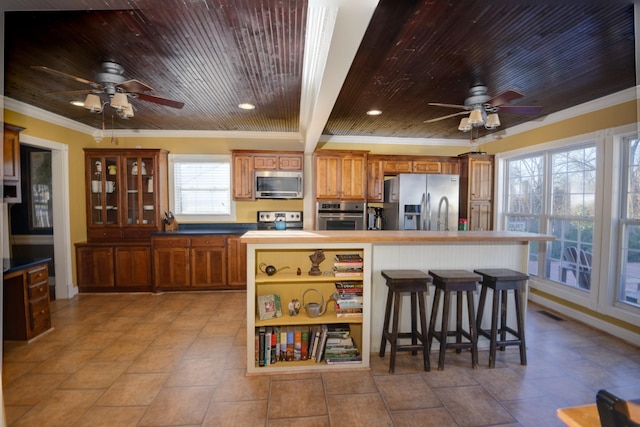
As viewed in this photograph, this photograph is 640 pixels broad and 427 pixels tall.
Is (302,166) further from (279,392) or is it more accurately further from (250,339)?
(279,392)

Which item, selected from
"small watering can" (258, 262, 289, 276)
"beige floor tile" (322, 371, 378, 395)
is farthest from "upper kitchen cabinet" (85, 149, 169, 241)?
"beige floor tile" (322, 371, 378, 395)

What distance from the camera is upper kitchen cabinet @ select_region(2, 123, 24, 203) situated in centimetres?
292

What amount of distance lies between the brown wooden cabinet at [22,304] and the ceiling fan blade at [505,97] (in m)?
4.64

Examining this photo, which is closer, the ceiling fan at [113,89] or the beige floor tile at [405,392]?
the beige floor tile at [405,392]

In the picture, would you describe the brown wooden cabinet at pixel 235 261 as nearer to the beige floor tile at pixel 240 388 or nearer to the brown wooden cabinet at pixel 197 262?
the brown wooden cabinet at pixel 197 262

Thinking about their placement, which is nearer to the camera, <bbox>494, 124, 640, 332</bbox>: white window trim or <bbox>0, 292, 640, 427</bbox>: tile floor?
<bbox>0, 292, 640, 427</bbox>: tile floor

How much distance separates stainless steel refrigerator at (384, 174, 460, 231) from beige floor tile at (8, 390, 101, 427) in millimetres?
3920

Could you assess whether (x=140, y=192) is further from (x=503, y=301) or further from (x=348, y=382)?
(x=503, y=301)

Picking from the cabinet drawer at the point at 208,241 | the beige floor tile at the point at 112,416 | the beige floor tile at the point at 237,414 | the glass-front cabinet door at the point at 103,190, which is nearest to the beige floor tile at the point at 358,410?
the beige floor tile at the point at 237,414

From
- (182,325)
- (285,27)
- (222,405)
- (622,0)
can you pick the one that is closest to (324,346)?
(222,405)

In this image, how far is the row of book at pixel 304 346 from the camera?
2.49m

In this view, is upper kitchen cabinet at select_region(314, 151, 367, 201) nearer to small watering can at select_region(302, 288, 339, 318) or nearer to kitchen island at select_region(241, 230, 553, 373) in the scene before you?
kitchen island at select_region(241, 230, 553, 373)

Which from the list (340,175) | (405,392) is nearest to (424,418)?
(405,392)

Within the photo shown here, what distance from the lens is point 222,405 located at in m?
2.08
